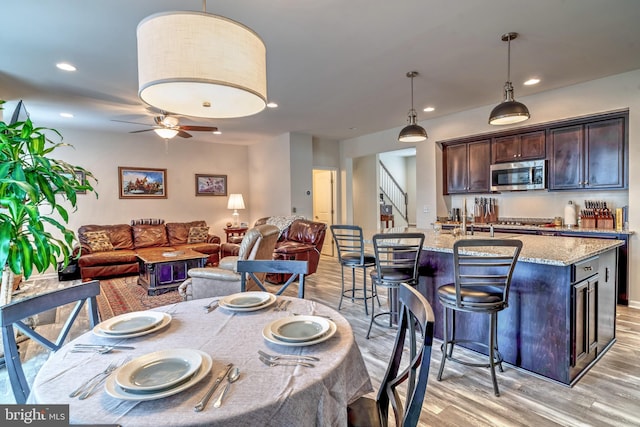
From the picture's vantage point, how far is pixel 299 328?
4.37ft

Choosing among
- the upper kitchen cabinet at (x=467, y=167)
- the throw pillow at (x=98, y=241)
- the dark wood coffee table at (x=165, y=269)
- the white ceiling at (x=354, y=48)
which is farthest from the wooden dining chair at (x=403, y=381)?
the throw pillow at (x=98, y=241)

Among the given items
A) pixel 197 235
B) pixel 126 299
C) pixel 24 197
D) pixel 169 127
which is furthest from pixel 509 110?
pixel 197 235

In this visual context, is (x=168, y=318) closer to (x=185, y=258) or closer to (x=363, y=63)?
(x=363, y=63)

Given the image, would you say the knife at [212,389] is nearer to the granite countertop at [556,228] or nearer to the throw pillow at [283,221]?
the granite countertop at [556,228]

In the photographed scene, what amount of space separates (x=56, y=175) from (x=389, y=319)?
10.3 feet

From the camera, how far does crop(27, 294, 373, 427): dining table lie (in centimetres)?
84

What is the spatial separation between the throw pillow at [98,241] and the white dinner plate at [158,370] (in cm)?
578

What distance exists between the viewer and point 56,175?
6.75ft

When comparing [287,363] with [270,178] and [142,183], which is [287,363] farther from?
[142,183]

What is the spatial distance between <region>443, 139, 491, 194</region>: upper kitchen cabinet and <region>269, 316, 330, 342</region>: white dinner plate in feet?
15.7

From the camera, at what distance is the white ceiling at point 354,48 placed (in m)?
2.45

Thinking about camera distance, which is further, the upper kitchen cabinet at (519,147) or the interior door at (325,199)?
the interior door at (325,199)

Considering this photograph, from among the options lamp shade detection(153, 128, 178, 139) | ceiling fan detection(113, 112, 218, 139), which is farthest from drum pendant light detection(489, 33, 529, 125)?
lamp shade detection(153, 128, 178, 139)

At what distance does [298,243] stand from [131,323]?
4.16 meters
